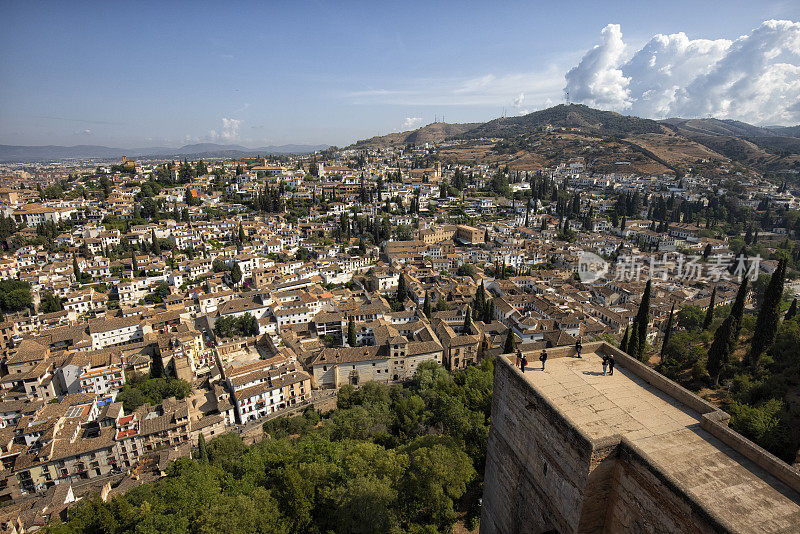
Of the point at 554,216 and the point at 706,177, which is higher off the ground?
the point at 706,177

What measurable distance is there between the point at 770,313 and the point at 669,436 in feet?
62.0

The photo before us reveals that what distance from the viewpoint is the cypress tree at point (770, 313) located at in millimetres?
18109

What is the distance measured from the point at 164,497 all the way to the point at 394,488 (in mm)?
9145

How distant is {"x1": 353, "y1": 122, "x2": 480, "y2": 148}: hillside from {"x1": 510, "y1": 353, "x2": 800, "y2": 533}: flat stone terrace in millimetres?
156813

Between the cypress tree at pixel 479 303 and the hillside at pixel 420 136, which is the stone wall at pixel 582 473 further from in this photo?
the hillside at pixel 420 136

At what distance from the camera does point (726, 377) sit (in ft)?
62.8

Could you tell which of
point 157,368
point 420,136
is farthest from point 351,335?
point 420,136

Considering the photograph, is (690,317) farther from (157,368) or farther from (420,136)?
(420,136)

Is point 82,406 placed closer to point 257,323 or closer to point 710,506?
point 257,323

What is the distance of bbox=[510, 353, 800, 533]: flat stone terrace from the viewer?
14.0ft

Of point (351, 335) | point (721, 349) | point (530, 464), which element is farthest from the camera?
point (351, 335)

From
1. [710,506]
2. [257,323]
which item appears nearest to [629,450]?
[710,506]

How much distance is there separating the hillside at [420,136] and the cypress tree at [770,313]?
145m

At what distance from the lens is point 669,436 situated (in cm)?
527
